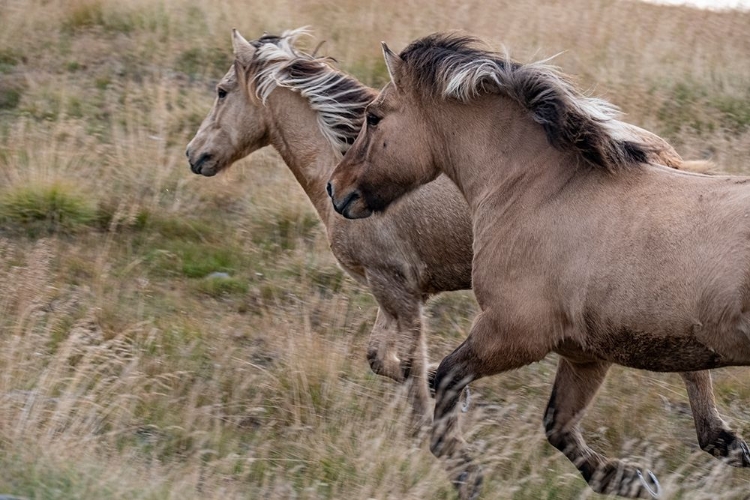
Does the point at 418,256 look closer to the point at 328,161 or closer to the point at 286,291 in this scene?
the point at 328,161

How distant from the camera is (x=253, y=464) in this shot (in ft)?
19.0

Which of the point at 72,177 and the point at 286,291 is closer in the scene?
the point at 286,291

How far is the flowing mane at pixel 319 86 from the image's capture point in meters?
7.13

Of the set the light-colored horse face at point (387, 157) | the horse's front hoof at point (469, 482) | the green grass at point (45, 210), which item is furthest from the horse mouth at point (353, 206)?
the green grass at point (45, 210)

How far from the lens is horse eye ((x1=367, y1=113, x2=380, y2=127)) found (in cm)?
572

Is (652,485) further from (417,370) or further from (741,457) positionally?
(417,370)

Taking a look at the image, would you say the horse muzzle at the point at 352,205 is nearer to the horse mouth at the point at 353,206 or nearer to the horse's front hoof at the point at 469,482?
the horse mouth at the point at 353,206

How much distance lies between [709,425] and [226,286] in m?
4.07

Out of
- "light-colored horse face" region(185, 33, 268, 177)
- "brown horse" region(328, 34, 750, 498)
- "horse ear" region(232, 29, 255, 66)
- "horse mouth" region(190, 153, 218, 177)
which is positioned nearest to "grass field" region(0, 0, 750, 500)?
"brown horse" region(328, 34, 750, 498)

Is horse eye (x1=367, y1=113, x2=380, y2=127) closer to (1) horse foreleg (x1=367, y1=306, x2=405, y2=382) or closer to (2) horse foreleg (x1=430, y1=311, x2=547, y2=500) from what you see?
(2) horse foreleg (x1=430, y1=311, x2=547, y2=500)

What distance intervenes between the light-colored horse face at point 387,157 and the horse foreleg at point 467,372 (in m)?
0.94

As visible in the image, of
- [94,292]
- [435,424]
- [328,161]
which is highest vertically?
[328,161]

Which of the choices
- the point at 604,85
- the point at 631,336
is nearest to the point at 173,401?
the point at 631,336

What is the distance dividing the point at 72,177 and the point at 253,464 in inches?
194
